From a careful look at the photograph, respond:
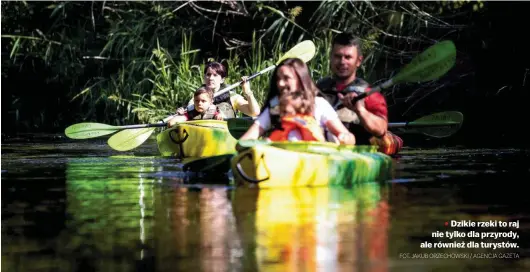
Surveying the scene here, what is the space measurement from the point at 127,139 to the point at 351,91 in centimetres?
487

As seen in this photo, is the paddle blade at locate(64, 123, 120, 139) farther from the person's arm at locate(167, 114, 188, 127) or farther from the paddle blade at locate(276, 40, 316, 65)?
the paddle blade at locate(276, 40, 316, 65)

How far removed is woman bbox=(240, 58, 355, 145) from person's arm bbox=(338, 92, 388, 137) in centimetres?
30

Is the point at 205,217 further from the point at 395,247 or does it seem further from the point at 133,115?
the point at 133,115

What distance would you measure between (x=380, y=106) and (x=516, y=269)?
464 cm

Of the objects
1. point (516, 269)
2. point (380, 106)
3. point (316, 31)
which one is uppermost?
point (316, 31)

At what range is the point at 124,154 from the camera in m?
14.3

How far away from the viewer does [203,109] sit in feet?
46.3

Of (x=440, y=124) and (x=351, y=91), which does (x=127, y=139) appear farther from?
(x=351, y=91)

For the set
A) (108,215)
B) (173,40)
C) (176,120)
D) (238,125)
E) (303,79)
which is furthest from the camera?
(173,40)

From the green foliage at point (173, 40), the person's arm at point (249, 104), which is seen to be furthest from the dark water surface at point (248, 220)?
the green foliage at point (173, 40)

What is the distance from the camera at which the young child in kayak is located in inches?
553

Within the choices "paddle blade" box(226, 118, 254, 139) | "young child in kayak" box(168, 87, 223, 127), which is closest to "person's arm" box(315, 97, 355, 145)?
"paddle blade" box(226, 118, 254, 139)

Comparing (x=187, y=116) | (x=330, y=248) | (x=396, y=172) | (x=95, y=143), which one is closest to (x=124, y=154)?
(x=187, y=116)

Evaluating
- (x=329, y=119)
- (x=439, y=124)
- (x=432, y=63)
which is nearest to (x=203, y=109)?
(x=439, y=124)
